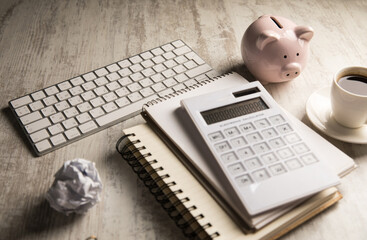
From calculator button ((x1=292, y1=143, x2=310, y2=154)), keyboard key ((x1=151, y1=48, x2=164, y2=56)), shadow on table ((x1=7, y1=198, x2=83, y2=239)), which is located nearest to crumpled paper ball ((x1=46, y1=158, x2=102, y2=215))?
shadow on table ((x1=7, y1=198, x2=83, y2=239))

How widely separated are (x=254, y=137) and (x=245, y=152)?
42 mm

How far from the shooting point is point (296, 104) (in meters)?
0.89

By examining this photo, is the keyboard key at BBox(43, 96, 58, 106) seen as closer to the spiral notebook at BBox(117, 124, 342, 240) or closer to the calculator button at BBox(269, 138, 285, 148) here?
the spiral notebook at BBox(117, 124, 342, 240)

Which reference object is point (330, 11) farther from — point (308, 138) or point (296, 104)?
point (308, 138)

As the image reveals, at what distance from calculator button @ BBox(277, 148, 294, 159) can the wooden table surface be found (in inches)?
4.6

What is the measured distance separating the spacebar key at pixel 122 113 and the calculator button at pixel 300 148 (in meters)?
0.35

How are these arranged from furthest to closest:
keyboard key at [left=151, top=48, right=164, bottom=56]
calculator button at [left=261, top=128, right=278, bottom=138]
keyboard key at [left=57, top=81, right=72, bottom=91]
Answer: keyboard key at [left=151, top=48, right=164, bottom=56]
keyboard key at [left=57, top=81, right=72, bottom=91]
calculator button at [left=261, top=128, right=278, bottom=138]

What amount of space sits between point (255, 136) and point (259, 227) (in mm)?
176

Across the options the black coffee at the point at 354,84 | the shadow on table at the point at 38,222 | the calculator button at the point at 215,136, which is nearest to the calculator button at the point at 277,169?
the calculator button at the point at 215,136

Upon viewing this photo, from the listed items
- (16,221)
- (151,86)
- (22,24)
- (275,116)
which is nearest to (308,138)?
(275,116)

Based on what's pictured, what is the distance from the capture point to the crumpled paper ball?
0.63 meters

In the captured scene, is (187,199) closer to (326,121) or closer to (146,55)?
(326,121)

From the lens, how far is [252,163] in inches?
26.2

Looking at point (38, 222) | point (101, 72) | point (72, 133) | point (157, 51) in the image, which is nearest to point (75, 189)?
point (38, 222)
